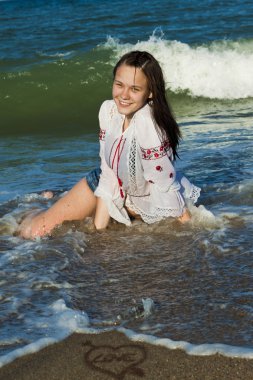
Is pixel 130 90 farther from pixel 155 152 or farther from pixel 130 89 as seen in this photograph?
pixel 155 152

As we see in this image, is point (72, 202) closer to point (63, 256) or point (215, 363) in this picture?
point (63, 256)

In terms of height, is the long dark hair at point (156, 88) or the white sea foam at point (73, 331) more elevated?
the long dark hair at point (156, 88)

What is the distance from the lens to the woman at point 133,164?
16.5 feet

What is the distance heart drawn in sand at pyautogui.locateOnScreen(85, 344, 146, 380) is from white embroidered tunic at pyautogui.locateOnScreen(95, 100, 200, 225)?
72.0 inches

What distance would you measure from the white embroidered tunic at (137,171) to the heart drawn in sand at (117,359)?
1.83m

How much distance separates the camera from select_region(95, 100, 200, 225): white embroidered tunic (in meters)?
5.03

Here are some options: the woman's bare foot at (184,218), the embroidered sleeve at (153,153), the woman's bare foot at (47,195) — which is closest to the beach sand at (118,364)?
the embroidered sleeve at (153,153)

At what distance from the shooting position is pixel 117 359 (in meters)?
3.35

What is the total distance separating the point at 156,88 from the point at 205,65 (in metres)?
8.88

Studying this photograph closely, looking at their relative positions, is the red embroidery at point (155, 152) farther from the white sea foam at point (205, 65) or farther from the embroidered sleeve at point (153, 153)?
the white sea foam at point (205, 65)

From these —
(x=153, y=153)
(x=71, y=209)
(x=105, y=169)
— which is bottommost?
(x=71, y=209)

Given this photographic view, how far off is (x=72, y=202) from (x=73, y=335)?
204cm

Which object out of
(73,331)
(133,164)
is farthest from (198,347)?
(133,164)

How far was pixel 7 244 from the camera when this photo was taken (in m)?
5.17
